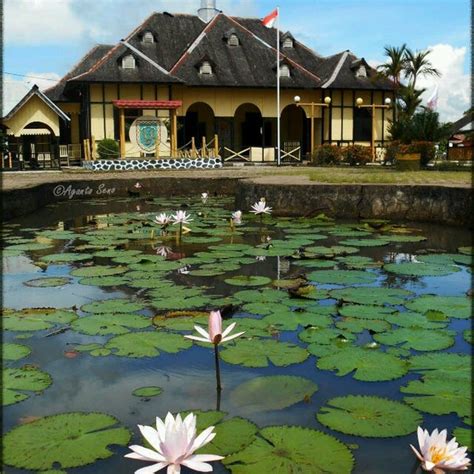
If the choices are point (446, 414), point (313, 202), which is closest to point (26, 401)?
point (446, 414)

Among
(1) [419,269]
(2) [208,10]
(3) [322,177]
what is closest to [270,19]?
(2) [208,10]

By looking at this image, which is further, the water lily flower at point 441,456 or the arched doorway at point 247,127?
the arched doorway at point 247,127

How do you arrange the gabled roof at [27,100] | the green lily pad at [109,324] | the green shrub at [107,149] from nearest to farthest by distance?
1. the green lily pad at [109,324]
2. the gabled roof at [27,100]
3. the green shrub at [107,149]

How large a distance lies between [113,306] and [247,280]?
1427 millimetres

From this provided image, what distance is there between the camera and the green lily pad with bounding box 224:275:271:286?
534 cm

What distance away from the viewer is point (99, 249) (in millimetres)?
7324

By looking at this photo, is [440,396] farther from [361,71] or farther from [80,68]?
[361,71]

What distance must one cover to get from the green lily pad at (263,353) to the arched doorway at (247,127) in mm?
31699

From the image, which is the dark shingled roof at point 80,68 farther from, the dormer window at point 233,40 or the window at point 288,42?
the window at point 288,42

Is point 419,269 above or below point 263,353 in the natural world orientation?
above

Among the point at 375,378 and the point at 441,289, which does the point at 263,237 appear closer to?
the point at 441,289

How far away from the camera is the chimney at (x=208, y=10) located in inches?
1458

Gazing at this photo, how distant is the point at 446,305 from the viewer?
4.51 metres

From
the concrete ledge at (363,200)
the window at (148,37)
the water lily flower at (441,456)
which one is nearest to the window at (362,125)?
the window at (148,37)
